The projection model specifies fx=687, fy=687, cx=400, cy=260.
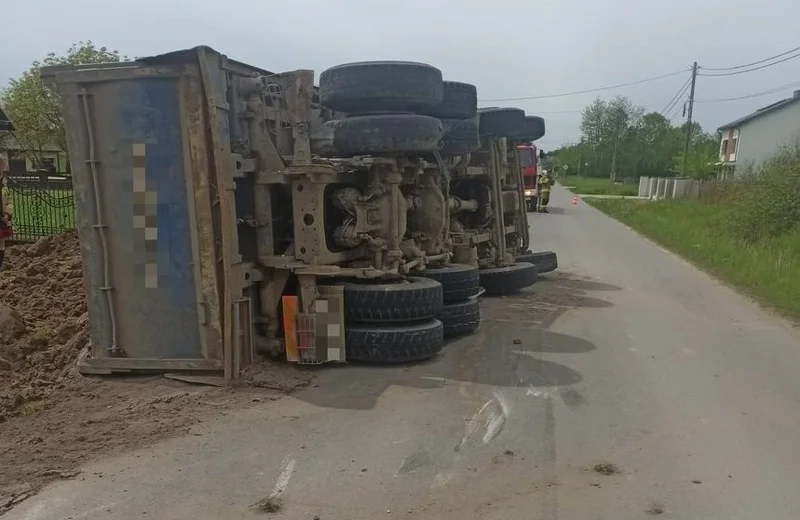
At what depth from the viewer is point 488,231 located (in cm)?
935

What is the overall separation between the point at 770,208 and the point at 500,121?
9586 millimetres

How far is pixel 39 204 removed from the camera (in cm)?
1314

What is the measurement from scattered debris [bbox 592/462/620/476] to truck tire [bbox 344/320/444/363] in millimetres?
2096

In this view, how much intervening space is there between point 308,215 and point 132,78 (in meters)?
1.66

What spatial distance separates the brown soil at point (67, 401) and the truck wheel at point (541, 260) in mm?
5956

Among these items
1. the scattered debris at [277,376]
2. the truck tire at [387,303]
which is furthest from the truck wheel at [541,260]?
the scattered debris at [277,376]

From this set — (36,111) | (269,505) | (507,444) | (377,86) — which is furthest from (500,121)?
(36,111)

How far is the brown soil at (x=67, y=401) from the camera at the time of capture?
391 cm

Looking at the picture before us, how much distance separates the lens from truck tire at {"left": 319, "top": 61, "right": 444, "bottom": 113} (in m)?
5.78

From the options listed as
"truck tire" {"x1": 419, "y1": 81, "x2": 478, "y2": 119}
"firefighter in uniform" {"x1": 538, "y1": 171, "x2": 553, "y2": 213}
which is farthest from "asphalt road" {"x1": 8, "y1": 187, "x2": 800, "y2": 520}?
"firefighter in uniform" {"x1": 538, "y1": 171, "x2": 553, "y2": 213}

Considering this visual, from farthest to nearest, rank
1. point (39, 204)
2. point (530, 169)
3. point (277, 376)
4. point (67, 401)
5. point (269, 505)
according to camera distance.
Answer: point (530, 169) < point (39, 204) < point (277, 376) < point (67, 401) < point (269, 505)

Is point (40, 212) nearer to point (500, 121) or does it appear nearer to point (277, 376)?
point (500, 121)

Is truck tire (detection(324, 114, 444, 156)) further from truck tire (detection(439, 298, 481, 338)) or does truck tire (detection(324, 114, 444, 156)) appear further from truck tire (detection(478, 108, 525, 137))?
truck tire (detection(478, 108, 525, 137))

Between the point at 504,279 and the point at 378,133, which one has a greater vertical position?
the point at 378,133
